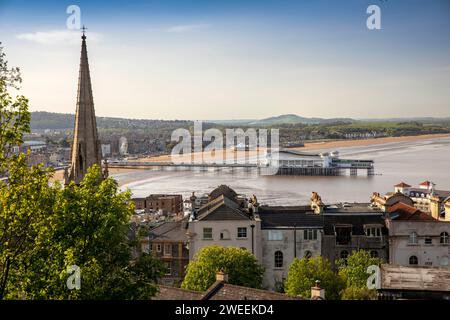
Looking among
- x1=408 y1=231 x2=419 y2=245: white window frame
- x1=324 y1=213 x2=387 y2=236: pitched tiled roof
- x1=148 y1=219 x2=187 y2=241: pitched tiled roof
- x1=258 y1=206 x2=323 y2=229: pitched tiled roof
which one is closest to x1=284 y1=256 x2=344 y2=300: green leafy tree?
x1=258 y1=206 x2=323 y2=229: pitched tiled roof

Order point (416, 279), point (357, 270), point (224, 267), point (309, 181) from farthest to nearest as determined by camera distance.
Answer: point (309, 181)
point (357, 270)
point (224, 267)
point (416, 279)

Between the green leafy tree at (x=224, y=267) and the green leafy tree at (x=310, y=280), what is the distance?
0.83m

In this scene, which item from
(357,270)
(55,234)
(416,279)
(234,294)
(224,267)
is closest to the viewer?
(55,234)

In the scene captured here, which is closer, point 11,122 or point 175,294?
point 11,122

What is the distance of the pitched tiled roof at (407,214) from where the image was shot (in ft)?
51.0

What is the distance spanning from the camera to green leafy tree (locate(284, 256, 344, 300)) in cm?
1201

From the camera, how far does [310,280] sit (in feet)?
39.6

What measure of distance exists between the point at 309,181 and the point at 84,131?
4750cm

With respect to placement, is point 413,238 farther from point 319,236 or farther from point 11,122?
point 11,122

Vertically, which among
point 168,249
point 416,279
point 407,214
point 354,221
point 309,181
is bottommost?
point 309,181

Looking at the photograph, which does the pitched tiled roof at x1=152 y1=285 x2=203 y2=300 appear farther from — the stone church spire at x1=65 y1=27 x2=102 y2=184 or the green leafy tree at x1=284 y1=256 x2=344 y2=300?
the stone church spire at x1=65 y1=27 x2=102 y2=184

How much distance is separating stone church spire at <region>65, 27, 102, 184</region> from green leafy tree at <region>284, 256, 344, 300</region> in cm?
676

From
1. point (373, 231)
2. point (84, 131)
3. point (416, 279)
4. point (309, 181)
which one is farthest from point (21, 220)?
point (309, 181)
